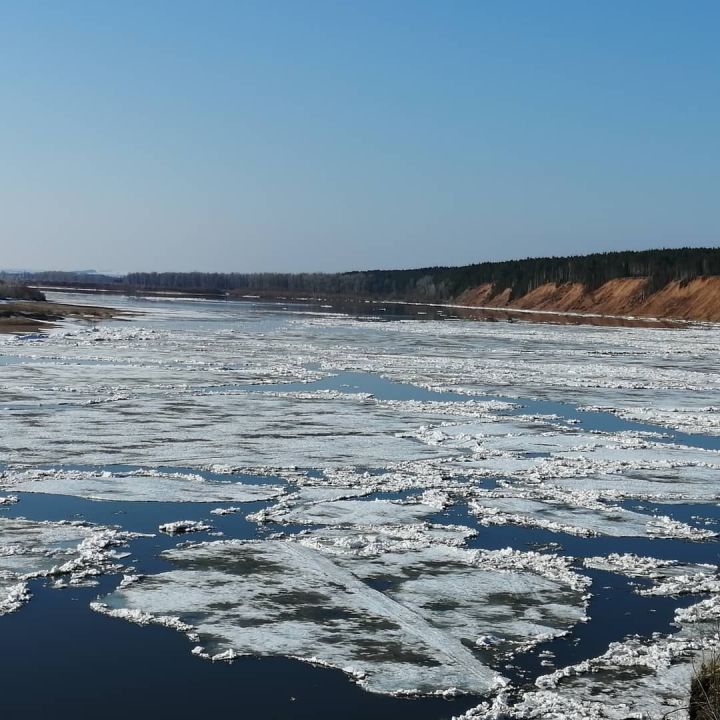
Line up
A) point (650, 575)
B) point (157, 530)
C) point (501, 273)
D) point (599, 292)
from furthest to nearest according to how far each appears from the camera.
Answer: point (501, 273)
point (599, 292)
point (157, 530)
point (650, 575)

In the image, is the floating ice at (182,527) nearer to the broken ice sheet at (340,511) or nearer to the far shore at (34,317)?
the broken ice sheet at (340,511)

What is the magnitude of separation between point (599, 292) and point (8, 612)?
427 ft

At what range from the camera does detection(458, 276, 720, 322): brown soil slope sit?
108675 millimetres

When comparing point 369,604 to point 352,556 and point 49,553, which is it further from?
point 49,553

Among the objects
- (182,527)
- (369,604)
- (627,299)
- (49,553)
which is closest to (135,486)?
(182,527)

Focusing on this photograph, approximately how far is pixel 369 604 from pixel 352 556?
5.05 ft

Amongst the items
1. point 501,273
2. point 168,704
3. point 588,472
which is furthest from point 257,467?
point 501,273

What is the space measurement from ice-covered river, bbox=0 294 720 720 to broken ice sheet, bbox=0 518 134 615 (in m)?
0.04

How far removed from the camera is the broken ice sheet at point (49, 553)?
30.5ft

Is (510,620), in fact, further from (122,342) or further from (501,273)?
(501,273)

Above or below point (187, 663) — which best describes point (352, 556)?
above

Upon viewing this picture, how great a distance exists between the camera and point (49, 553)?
10156 millimetres

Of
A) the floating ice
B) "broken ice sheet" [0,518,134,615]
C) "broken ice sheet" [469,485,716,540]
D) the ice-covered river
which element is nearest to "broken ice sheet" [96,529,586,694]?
the ice-covered river

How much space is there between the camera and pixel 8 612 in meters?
8.48
